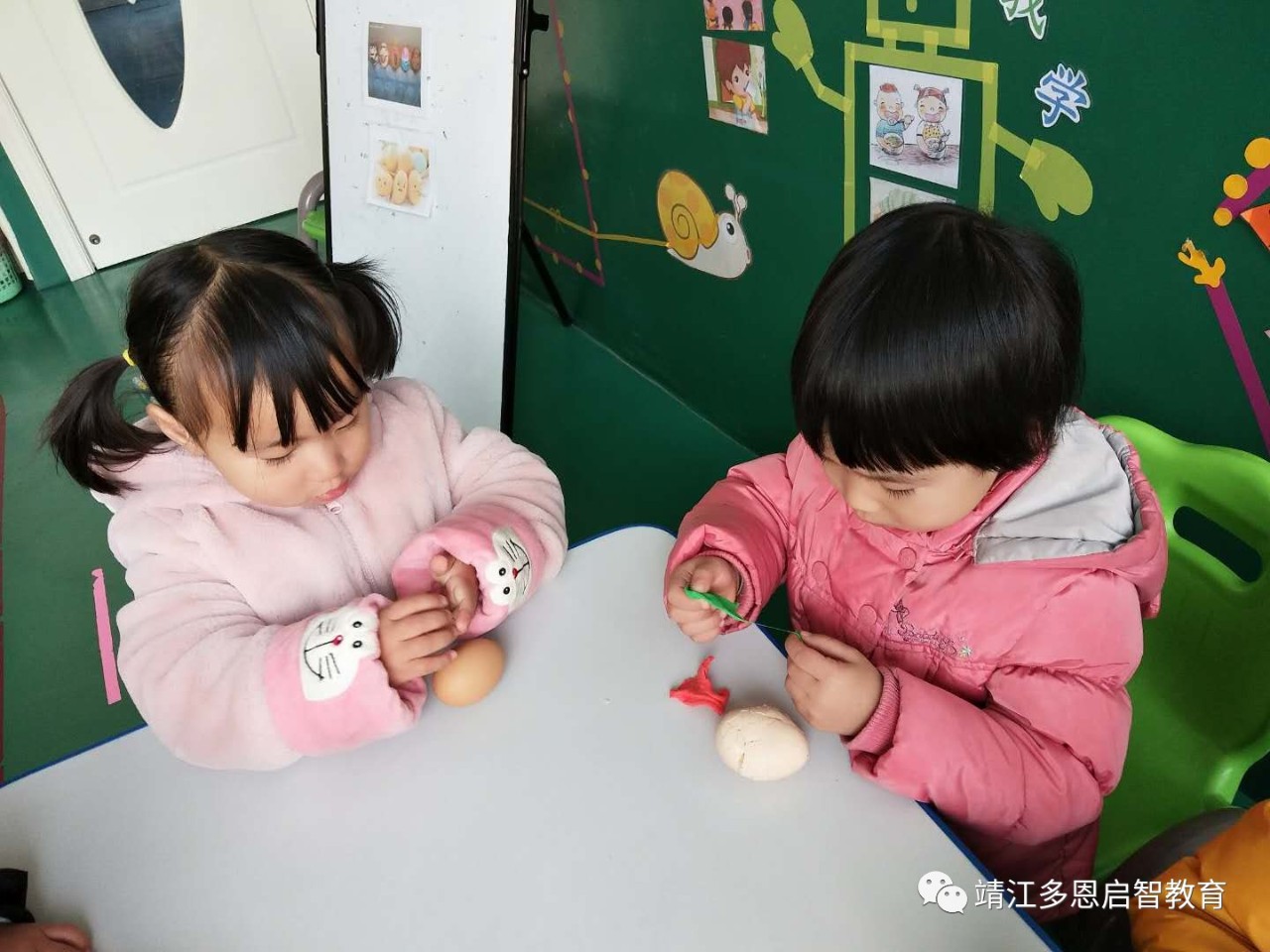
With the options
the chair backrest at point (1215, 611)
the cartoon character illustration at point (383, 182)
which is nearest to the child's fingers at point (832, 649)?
the chair backrest at point (1215, 611)

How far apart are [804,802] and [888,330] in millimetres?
356

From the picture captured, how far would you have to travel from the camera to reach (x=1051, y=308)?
0.65 metres

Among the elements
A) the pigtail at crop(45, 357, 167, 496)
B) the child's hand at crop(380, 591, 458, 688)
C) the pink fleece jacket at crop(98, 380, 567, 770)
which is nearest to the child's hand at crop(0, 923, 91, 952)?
the pink fleece jacket at crop(98, 380, 567, 770)

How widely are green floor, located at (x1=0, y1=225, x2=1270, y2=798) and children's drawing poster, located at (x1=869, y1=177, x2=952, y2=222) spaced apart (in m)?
0.69

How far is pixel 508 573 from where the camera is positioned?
2.83 ft

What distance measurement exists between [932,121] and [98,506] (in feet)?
6.80

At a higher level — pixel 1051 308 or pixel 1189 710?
pixel 1051 308

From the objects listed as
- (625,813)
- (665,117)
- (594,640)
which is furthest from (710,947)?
(665,117)

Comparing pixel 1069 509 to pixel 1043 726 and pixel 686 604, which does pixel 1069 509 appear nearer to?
pixel 1043 726

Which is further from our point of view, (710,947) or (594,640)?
(594,640)

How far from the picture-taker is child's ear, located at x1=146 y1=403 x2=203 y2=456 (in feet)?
2.75

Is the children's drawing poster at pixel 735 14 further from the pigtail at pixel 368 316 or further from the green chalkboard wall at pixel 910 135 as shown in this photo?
the pigtail at pixel 368 316

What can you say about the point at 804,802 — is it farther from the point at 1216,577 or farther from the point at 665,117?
the point at 665,117

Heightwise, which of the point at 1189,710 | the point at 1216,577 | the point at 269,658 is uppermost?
the point at 269,658
